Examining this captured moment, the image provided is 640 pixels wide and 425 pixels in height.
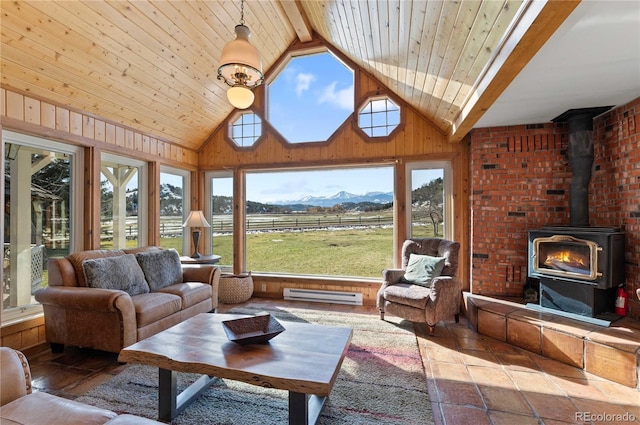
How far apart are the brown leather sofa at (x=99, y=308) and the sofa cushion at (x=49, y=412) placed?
1.30 metres

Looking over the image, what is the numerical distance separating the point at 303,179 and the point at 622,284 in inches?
160

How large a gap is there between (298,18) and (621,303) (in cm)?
481

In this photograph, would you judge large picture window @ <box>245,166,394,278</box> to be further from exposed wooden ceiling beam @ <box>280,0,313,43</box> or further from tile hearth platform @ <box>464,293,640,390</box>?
Result: exposed wooden ceiling beam @ <box>280,0,313,43</box>

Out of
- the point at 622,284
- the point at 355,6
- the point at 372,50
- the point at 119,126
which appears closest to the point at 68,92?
the point at 119,126

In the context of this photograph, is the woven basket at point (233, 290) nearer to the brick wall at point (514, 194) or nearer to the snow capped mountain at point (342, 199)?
the snow capped mountain at point (342, 199)

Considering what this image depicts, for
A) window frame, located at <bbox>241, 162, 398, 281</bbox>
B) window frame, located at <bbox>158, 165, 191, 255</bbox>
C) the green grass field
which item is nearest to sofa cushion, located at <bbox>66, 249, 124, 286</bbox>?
the green grass field

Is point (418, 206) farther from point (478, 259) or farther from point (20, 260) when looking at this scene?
point (20, 260)

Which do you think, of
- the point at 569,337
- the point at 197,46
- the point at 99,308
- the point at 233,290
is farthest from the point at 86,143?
the point at 569,337

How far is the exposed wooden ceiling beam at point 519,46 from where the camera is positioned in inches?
57.1

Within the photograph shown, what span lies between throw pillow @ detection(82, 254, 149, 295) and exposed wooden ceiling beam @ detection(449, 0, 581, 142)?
146 inches

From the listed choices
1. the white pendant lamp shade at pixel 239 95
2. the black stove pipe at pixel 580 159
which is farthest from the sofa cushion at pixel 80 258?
the black stove pipe at pixel 580 159

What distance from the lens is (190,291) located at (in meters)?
3.30

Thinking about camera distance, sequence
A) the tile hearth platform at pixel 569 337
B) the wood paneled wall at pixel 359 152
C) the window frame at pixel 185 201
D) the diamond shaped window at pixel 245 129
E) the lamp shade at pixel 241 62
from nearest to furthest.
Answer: the lamp shade at pixel 241 62, the tile hearth platform at pixel 569 337, the wood paneled wall at pixel 359 152, the diamond shaped window at pixel 245 129, the window frame at pixel 185 201

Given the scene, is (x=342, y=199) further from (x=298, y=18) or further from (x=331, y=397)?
(x=331, y=397)
